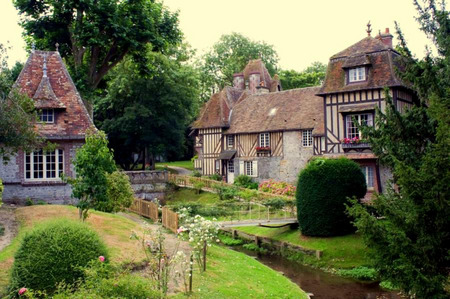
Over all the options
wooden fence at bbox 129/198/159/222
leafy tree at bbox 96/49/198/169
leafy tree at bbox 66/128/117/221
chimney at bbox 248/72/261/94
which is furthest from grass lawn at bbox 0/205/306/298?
chimney at bbox 248/72/261/94

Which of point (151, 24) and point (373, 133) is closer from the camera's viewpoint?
point (373, 133)

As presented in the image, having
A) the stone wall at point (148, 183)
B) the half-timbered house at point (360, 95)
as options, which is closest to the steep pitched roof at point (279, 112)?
the half-timbered house at point (360, 95)

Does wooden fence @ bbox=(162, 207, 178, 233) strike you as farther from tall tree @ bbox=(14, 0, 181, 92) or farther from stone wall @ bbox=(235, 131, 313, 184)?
stone wall @ bbox=(235, 131, 313, 184)

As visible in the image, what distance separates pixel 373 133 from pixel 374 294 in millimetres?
5606

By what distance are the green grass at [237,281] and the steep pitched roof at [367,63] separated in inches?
570

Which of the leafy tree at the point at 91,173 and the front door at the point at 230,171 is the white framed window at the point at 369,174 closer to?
the front door at the point at 230,171

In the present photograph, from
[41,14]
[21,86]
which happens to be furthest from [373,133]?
[41,14]

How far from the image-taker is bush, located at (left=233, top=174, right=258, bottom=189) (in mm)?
33884

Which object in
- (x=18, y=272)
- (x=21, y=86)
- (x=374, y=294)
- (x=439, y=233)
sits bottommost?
(x=374, y=294)

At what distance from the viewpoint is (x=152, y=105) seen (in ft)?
129

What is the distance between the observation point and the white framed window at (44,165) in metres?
22.3

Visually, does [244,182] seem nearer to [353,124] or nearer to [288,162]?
[288,162]

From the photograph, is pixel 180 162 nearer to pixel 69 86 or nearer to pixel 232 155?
pixel 232 155

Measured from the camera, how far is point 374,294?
15.0 meters
